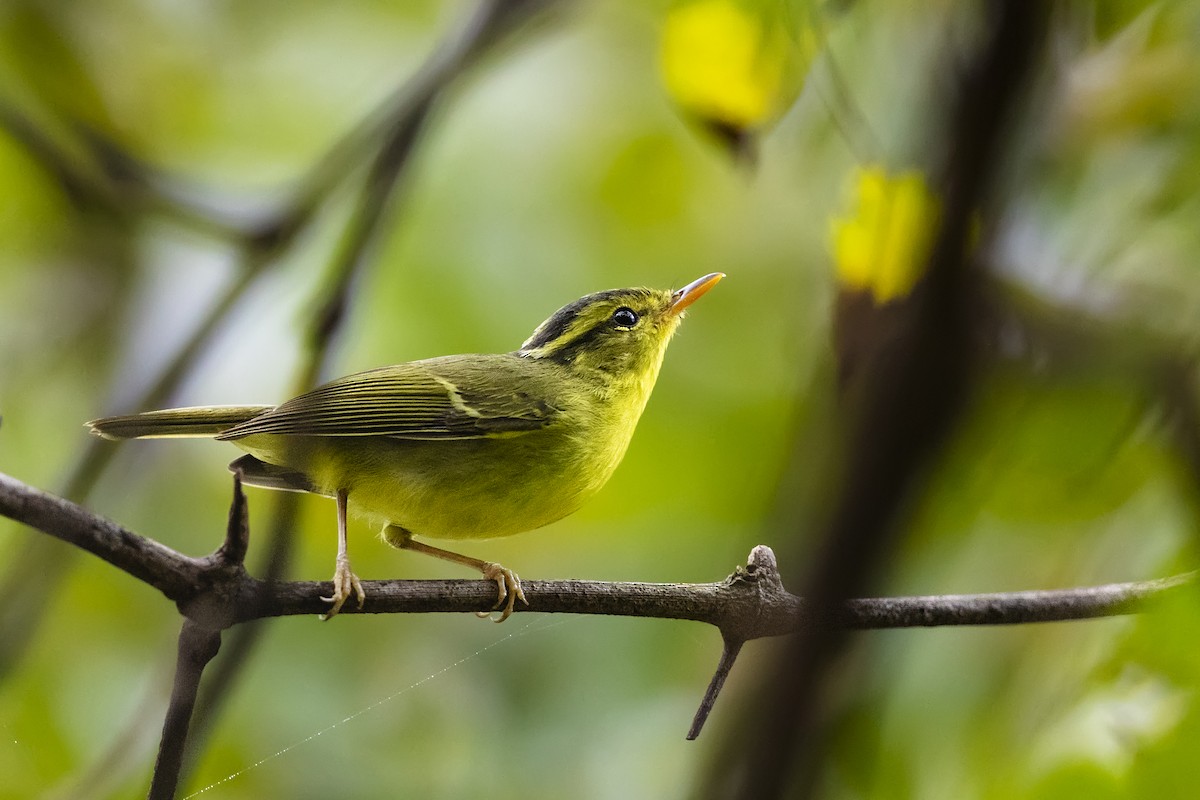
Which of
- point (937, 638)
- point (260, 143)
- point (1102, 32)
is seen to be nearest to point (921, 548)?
point (937, 638)

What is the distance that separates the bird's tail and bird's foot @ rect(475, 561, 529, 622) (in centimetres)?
75

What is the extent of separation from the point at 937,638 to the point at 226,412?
1.97m

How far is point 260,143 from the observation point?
466 cm

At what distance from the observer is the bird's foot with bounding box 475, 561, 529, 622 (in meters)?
2.42

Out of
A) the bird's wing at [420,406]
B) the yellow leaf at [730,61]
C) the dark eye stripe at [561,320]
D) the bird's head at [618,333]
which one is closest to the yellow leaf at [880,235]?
the yellow leaf at [730,61]

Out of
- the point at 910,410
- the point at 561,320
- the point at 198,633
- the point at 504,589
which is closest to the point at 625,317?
the point at 561,320

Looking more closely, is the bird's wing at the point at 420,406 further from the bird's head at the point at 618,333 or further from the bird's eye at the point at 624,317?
the bird's eye at the point at 624,317

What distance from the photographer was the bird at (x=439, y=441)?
9.55 feet

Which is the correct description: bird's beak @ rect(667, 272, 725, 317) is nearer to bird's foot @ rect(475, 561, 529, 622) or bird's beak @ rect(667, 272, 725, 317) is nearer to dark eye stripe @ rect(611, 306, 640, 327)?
dark eye stripe @ rect(611, 306, 640, 327)

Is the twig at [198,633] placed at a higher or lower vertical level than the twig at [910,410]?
lower

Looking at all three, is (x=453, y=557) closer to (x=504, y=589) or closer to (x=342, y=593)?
(x=504, y=589)

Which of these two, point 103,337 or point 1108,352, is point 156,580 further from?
point 103,337

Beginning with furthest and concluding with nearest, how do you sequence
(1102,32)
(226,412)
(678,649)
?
(678,649)
(226,412)
(1102,32)

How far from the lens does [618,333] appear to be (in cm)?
371
